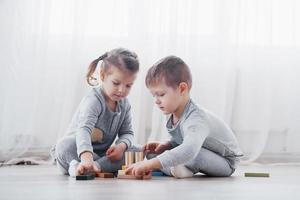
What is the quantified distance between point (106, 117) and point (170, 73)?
0.23 meters

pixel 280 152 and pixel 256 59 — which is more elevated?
pixel 256 59

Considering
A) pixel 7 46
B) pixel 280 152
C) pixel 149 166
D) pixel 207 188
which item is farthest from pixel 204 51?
pixel 207 188

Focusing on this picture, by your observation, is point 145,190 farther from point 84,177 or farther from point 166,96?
point 166,96

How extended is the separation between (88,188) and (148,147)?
0.52m

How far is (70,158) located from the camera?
1575 millimetres

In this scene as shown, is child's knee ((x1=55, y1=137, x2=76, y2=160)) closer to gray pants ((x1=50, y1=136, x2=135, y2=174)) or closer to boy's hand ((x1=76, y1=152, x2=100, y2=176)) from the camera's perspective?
gray pants ((x1=50, y1=136, x2=135, y2=174))

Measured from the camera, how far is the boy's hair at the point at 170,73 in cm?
152

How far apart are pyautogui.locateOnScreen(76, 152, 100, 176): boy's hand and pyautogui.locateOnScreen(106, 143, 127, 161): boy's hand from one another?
13 centimetres

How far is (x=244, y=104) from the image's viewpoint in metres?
2.41

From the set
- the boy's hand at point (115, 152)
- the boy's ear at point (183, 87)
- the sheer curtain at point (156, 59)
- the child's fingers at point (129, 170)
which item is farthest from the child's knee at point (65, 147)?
the sheer curtain at point (156, 59)

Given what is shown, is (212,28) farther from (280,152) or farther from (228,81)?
(280,152)

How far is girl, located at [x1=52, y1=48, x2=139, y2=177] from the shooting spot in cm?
156

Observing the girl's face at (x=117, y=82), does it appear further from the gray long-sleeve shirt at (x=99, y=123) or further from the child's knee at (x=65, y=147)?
the child's knee at (x=65, y=147)

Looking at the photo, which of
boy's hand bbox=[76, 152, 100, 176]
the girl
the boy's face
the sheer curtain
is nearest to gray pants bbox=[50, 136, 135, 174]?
the girl
